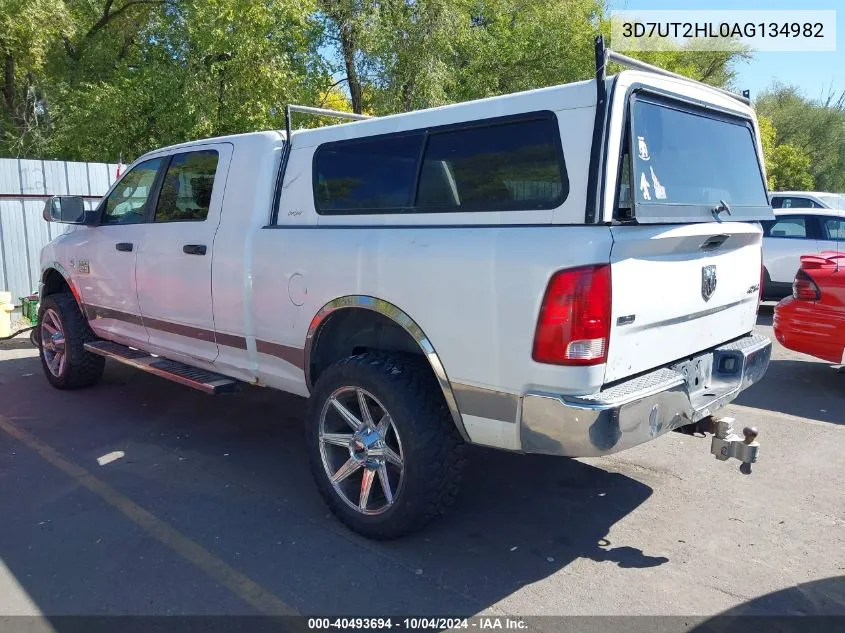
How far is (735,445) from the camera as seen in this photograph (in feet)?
11.3

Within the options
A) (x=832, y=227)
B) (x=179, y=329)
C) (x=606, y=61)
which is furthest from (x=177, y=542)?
(x=832, y=227)

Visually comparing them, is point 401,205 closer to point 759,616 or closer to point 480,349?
point 480,349

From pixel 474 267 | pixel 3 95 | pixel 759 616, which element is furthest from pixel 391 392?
pixel 3 95

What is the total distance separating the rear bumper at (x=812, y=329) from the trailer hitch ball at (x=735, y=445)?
2872 millimetres

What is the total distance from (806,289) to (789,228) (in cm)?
451

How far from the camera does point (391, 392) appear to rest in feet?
11.0

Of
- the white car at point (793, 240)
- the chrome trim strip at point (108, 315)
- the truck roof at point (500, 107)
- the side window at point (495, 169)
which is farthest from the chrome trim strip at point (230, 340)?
the white car at point (793, 240)

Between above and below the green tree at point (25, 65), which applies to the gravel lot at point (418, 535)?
below

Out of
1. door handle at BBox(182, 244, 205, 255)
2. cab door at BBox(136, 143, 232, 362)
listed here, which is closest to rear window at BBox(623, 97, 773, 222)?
cab door at BBox(136, 143, 232, 362)

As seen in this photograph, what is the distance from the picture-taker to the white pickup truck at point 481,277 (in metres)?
2.88

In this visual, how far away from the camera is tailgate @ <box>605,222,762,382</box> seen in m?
2.89

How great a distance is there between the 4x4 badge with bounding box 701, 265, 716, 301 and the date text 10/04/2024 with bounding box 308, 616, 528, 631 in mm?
1779

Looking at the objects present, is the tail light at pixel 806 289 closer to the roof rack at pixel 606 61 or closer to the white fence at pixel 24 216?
the roof rack at pixel 606 61

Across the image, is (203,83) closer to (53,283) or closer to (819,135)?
(53,283)
